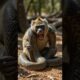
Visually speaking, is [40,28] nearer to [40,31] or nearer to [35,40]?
[40,31]

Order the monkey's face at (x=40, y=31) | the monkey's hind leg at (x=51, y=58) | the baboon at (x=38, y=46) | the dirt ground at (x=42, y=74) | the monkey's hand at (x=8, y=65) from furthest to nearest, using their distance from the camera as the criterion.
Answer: the monkey's hind leg at (x=51, y=58) → the baboon at (x=38, y=46) → the monkey's face at (x=40, y=31) → the dirt ground at (x=42, y=74) → the monkey's hand at (x=8, y=65)

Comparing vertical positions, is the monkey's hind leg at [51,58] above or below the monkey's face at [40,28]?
below

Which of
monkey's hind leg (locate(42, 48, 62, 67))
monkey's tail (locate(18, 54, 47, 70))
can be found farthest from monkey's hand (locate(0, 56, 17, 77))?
monkey's hind leg (locate(42, 48, 62, 67))

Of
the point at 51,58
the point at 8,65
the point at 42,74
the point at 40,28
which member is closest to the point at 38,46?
the point at 51,58

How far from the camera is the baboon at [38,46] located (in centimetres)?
536

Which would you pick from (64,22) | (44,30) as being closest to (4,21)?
(64,22)

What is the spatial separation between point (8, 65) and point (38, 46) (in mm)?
4257

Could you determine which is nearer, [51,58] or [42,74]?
[42,74]

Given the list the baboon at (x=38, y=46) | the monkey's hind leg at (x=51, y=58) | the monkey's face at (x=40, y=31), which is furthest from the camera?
the monkey's hind leg at (x=51, y=58)

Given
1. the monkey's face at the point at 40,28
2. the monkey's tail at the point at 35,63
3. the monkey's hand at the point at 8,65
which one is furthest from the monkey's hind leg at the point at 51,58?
the monkey's hand at the point at 8,65

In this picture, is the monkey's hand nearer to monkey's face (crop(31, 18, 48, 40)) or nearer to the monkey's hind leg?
monkey's face (crop(31, 18, 48, 40))

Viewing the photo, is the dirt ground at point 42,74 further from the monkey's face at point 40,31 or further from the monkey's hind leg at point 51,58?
the monkey's face at point 40,31

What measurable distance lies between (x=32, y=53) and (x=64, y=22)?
4.40m

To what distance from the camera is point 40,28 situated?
17.3ft
